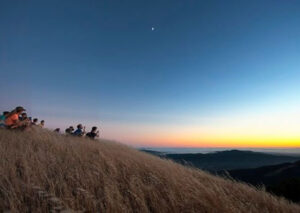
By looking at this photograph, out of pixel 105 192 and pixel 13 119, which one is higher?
pixel 13 119

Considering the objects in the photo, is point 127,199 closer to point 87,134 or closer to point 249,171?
point 87,134

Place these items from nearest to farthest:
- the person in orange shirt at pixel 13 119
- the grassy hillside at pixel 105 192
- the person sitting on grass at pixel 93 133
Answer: the grassy hillside at pixel 105 192
the person in orange shirt at pixel 13 119
the person sitting on grass at pixel 93 133

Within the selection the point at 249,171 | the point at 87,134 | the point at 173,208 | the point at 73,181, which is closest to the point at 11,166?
the point at 73,181

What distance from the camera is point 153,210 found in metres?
3.57

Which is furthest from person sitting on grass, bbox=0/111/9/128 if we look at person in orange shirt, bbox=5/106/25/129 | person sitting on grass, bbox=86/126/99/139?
person sitting on grass, bbox=86/126/99/139

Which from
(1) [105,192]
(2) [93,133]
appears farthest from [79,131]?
(1) [105,192]

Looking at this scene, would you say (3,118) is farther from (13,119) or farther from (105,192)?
(105,192)

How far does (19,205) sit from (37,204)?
8.3 inches

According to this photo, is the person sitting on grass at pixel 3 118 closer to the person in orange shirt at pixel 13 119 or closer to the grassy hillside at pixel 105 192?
the person in orange shirt at pixel 13 119

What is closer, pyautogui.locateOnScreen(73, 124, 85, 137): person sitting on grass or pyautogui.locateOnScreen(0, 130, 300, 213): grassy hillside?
pyautogui.locateOnScreen(0, 130, 300, 213): grassy hillside

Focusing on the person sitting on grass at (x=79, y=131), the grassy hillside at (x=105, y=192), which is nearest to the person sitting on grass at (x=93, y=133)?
the person sitting on grass at (x=79, y=131)

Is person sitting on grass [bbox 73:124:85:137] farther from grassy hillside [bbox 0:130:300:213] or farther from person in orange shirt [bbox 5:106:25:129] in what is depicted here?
grassy hillside [bbox 0:130:300:213]

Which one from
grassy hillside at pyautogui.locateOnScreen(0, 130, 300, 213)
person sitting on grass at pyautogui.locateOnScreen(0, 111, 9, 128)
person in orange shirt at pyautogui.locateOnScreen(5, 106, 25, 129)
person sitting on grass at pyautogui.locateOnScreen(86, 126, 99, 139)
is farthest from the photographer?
person sitting on grass at pyautogui.locateOnScreen(86, 126, 99, 139)

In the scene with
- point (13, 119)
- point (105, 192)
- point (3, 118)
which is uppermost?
point (3, 118)
